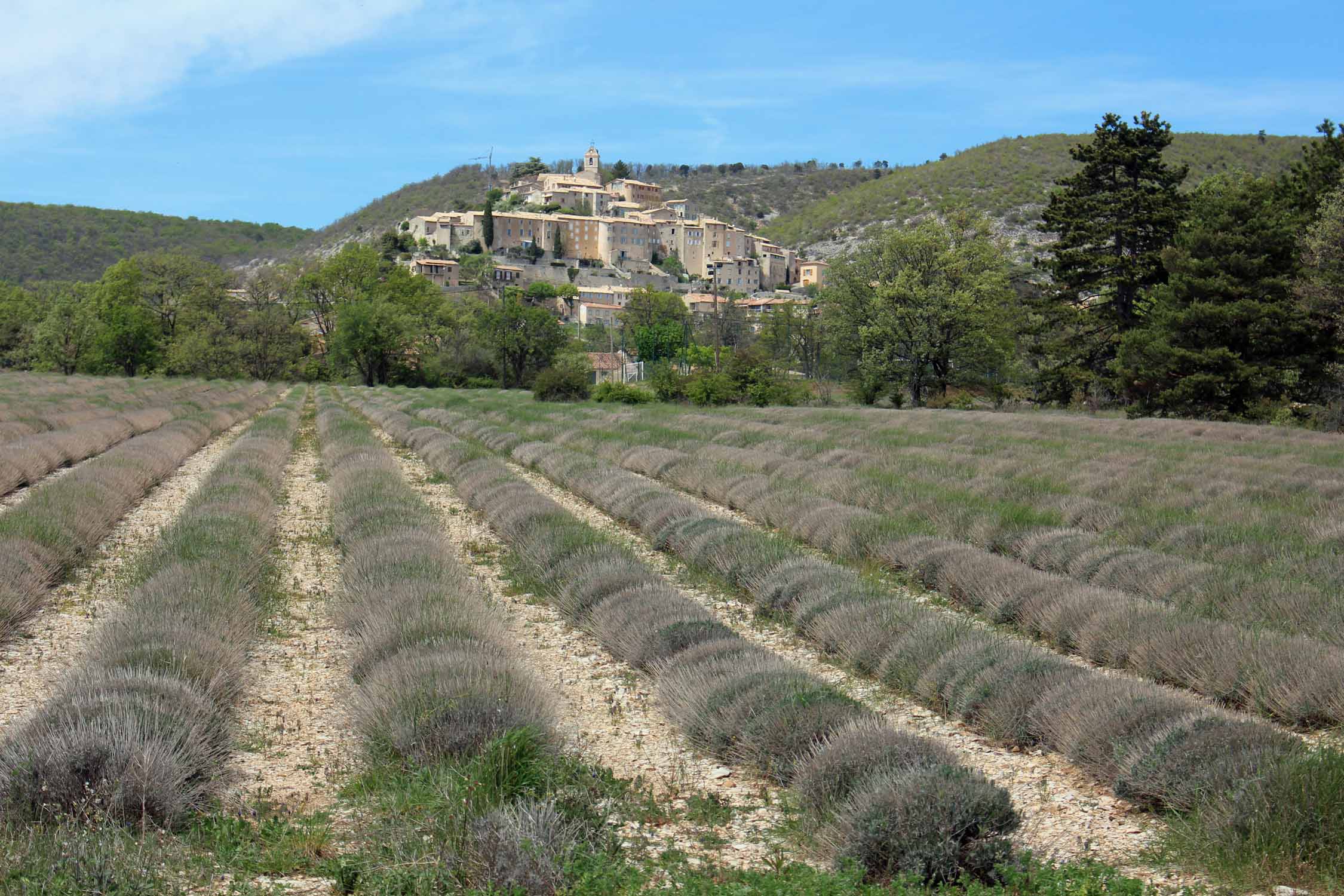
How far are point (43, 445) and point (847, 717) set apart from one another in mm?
17327

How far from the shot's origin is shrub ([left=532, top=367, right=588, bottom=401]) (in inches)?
1722

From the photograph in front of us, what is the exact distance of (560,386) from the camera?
4388 cm

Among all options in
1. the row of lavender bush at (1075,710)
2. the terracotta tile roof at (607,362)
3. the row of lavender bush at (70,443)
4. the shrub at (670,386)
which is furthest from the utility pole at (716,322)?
the row of lavender bush at (1075,710)

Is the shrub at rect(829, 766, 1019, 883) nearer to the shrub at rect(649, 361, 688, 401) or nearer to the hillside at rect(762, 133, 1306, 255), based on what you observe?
the shrub at rect(649, 361, 688, 401)

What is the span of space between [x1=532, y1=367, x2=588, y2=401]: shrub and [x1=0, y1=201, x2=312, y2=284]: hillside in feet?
284

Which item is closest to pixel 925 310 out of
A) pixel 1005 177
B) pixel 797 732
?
pixel 797 732

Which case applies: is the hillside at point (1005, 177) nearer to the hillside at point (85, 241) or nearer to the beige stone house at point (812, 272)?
the beige stone house at point (812, 272)

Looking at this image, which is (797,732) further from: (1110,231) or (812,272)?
(812,272)

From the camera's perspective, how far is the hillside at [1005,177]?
114438 mm

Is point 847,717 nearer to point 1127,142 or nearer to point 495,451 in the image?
point 495,451

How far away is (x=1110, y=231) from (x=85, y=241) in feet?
512

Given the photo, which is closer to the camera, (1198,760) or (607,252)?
(1198,760)

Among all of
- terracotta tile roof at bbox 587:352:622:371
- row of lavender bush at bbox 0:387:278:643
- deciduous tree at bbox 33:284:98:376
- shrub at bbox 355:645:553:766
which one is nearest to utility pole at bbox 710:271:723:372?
terracotta tile roof at bbox 587:352:622:371

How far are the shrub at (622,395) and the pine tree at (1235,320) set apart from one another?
18.1m
